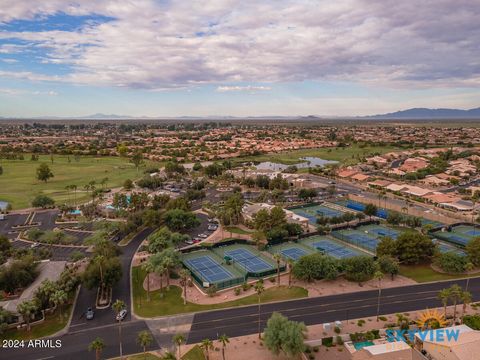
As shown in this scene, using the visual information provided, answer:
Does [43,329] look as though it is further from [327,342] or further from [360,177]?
[360,177]

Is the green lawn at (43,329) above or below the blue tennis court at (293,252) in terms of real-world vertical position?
below

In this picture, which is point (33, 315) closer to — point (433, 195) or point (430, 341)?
point (430, 341)

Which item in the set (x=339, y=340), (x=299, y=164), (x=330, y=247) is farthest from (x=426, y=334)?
(x=299, y=164)

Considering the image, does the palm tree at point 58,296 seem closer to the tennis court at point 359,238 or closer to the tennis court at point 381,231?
the tennis court at point 359,238

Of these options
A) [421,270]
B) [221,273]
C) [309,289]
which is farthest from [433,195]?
[221,273]

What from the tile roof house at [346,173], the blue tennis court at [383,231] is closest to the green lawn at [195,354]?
the blue tennis court at [383,231]

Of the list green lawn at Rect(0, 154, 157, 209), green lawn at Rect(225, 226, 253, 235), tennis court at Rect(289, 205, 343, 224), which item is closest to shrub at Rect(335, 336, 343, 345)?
green lawn at Rect(225, 226, 253, 235)
